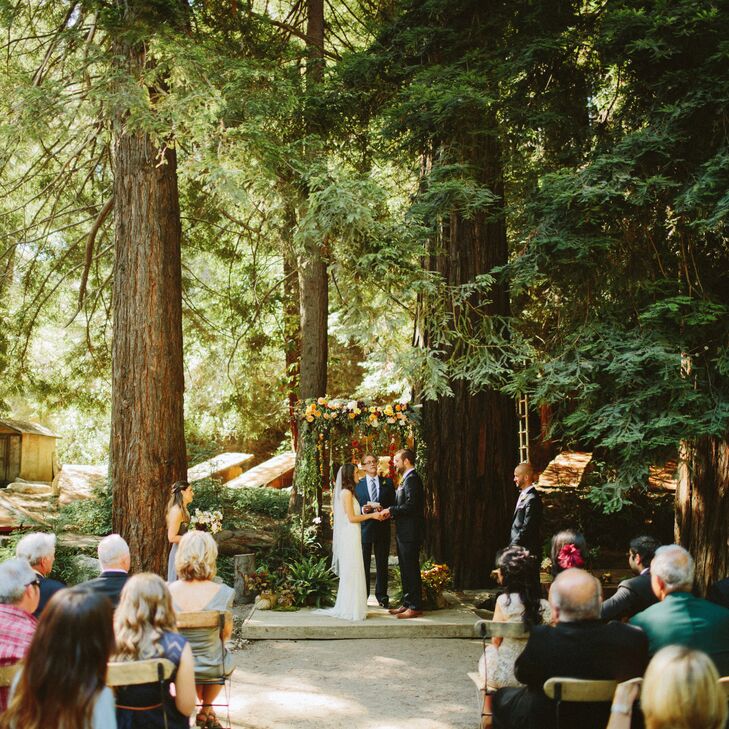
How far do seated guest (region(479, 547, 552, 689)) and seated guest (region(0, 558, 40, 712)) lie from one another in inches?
107

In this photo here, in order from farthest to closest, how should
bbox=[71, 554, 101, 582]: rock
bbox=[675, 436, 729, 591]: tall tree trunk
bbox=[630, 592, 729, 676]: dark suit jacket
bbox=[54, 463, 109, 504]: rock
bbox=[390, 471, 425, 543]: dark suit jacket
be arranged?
1. bbox=[54, 463, 109, 504]: rock
2. bbox=[71, 554, 101, 582]: rock
3. bbox=[390, 471, 425, 543]: dark suit jacket
4. bbox=[675, 436, 729, 591]: tall tree trunk
5. bbox=[630, 592, 729, 676]: dark suit jacket

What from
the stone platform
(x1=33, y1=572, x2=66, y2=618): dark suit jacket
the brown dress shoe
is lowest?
the stone platform

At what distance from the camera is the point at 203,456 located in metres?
13.8

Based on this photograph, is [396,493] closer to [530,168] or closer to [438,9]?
[530,168]

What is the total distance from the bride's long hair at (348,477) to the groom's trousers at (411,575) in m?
0.91

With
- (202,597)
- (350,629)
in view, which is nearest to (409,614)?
(350,629)

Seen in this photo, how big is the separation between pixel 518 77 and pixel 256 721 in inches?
286

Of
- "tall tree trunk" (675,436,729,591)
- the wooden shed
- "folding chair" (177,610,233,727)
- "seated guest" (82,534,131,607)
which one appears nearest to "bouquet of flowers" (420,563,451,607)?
"tall tree trunk" (675,436,729,591)

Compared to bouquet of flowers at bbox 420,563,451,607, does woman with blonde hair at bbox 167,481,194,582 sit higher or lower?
higher

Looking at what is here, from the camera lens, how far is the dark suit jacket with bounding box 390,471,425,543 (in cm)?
898

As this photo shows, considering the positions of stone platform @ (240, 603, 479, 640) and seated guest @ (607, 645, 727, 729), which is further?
stone platform @ (240, 603, 479, 640)

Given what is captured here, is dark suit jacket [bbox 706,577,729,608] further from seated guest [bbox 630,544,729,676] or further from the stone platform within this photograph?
the stone platform

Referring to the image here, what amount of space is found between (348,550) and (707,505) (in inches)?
158

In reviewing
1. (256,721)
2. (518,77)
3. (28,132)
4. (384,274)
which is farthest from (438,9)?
(256,721)
